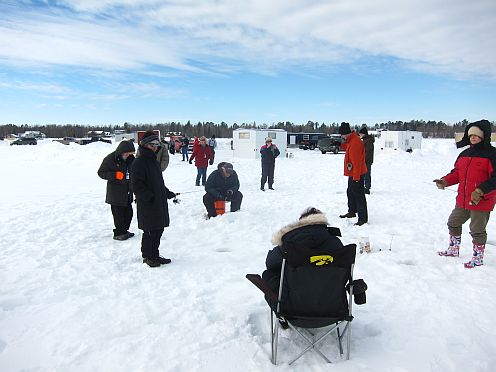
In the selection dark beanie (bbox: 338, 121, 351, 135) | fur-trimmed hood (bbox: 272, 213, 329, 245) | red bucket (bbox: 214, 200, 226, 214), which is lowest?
red bucket (bbox: 214, 200, 226, 214)

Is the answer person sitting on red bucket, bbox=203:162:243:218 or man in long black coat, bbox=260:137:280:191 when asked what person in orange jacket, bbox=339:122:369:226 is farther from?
man in long black coat, bbox=260:137:280:191

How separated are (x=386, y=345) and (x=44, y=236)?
5571 millimetres

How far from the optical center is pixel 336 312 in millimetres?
2854

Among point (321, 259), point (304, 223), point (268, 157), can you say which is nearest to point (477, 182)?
point (304, 223)

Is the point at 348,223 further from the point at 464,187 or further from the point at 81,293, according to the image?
the point at 81,293

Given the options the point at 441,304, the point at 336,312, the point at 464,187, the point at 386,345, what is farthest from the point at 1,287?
the point at 464,187

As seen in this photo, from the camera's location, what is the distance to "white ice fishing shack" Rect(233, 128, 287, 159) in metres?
27.9

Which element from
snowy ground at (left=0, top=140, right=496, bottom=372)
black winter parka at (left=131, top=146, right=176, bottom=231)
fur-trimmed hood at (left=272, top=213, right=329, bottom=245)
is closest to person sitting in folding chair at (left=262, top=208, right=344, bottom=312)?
fur-trimmed hood at (left=272, top=213, right=329, bottom=245)

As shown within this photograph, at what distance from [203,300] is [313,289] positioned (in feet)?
5.14

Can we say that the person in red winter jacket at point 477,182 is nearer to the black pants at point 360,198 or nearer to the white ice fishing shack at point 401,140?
the black pants at point 360,198

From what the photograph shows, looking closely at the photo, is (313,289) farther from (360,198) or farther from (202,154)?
(202,154)

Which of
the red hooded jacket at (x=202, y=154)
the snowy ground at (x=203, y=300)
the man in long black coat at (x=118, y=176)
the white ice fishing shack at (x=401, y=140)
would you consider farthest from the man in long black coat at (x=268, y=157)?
the white ice fishing shack at (x=401, y=140)

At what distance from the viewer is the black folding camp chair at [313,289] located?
2.74m

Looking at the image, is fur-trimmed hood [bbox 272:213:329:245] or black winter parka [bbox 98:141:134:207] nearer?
fur-trimmed hood [bbox 272:213:329:245]
